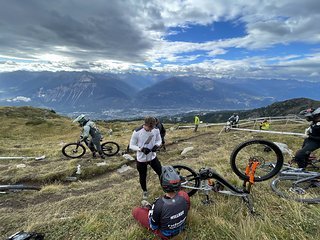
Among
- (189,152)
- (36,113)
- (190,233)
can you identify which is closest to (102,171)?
(189,152)

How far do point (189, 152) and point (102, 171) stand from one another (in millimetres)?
5932

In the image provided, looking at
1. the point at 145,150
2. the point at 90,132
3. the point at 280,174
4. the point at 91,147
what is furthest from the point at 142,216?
the point at 91,147

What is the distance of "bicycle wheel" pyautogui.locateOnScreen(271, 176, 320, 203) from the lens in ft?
22.7

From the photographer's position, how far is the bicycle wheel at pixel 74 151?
702 inches

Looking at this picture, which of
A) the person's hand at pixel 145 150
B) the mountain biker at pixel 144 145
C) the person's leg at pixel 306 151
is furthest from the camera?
the person's leg at pixel 306 151

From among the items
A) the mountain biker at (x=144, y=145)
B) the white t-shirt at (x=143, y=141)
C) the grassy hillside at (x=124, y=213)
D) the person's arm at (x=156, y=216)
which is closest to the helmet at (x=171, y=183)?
the person's arm at (x=156, y=216)

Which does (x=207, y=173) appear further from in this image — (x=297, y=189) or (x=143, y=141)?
(x=297, y=189)

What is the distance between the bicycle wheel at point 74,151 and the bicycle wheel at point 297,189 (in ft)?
43.1

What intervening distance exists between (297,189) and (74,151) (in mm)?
14047

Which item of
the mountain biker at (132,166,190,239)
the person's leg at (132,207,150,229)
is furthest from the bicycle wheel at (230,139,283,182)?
the person's leg at (132,207,150,229)

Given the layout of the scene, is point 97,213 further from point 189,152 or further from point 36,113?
point 36,113

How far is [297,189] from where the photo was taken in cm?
761

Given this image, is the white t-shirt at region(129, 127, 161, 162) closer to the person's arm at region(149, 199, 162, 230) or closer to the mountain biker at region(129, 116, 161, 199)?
the mountain biker at region(129, 116, 161, 199)

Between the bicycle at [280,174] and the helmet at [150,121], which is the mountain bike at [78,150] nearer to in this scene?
the helmet at [150,121]
